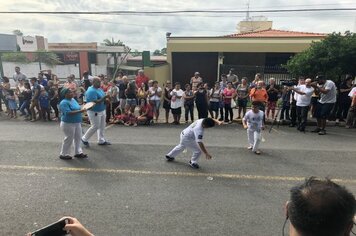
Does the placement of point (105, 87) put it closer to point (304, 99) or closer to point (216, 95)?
point (216, 95)

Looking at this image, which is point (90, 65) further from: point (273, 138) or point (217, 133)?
point (273, 138)

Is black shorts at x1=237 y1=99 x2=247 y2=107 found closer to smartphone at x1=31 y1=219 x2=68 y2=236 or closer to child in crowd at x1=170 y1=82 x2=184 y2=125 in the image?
child in crowd at x1=170 y1=82 x2=184 y2=125

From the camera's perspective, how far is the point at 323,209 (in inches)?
60.1

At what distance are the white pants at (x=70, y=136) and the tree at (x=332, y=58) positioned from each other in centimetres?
943

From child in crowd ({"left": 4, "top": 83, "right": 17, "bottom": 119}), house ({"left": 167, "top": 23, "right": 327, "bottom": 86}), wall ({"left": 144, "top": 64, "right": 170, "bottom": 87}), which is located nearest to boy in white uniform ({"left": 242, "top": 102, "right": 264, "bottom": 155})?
child in crowd ({"left": 4, "top": 83, "right": 17, "bottom": 119})

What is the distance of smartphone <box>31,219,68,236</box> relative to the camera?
1977 mm

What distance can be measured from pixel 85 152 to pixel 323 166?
18.5 ft

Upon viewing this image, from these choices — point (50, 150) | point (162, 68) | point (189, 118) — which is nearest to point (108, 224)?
point (50, 150)

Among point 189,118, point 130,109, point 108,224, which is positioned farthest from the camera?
point 189,118

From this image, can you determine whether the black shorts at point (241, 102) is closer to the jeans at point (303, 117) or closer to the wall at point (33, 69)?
the jeans at point (303, 117)

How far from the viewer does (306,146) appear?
29.0 feet

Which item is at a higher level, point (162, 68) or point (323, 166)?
point (162, 68)

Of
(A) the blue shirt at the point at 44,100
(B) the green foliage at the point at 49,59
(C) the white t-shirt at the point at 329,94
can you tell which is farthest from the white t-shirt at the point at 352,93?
(B) the green foliage at the point at 49,59

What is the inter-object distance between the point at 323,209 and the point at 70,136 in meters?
6.83
